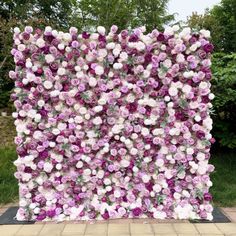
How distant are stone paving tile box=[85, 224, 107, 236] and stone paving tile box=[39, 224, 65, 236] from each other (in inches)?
10.9

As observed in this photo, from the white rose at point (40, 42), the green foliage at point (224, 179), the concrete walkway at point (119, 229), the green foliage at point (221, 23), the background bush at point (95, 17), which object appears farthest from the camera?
the green foliage at point (221, 23)

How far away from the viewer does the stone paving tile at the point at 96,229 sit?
11.8 ft

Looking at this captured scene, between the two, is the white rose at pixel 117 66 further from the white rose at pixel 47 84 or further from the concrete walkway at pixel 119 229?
the concrete walkway at pixel 119 229

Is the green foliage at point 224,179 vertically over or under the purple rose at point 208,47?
under

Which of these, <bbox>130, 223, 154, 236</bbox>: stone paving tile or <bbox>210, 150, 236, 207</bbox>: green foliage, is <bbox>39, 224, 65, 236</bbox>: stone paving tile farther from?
<bbox>210, 150, 236, 207</bbox>: green foliage

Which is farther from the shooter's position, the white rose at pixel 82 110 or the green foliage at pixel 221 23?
the green foliage at pixel 221 23

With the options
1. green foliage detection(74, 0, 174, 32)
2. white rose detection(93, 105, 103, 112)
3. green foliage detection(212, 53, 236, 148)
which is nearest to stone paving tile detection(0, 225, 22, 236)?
white rose detection(93, 105, 103, 112)

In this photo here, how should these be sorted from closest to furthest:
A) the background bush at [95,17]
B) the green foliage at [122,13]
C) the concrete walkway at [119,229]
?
the concrete walkway at [119,229], the background bush at [95,17], the green foliage at [122,13]

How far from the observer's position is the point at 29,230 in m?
3.71

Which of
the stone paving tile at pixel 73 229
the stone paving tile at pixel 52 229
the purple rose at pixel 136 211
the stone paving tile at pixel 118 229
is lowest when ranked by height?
the stone paving tile at pixel 52 229

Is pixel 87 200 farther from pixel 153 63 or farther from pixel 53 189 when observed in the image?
pixel 153 63

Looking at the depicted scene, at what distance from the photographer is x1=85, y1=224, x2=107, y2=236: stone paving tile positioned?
360 centimetres

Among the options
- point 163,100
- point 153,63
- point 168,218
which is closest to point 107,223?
point 168,218

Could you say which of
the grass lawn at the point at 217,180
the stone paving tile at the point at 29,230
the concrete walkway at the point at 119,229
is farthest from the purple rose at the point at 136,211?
the grass lawn at the point at 217,180
